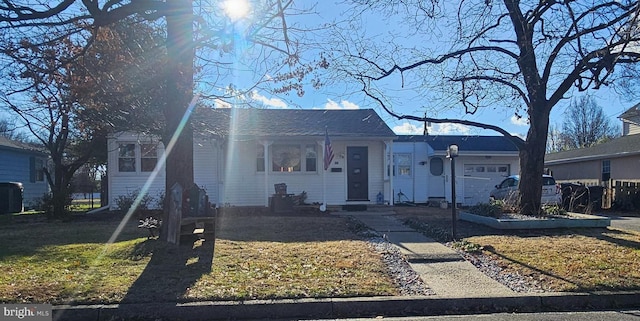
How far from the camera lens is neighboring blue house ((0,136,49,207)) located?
22156 millimetres

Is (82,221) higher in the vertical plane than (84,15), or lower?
lower

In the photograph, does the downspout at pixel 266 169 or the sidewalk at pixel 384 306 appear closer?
the sidewalk at pixel 384 306

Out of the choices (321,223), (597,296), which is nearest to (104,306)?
(597,296)

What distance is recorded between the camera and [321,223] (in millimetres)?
11938

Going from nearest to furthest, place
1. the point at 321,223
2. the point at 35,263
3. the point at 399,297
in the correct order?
the point at 399,297, the point at 35,263, the point at 321,223

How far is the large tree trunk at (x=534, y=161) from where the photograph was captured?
451 inches

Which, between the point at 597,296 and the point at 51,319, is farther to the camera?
the point at 597,296

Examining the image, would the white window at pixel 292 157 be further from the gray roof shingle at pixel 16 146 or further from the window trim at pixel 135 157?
the gray roof shingle at pixel 16 146

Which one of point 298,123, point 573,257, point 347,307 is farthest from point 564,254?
point 298,123

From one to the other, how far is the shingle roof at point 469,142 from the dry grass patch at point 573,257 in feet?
36.8

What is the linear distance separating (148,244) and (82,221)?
20.0ft

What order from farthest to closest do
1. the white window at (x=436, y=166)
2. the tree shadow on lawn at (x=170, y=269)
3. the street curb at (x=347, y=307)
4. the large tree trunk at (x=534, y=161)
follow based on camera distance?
the white window at (x=436, y=166), the large tree trunk at (x=534, y=161), the tree shadow on lawn at (x=170, y=269), the street curb at (x=347, y=307)

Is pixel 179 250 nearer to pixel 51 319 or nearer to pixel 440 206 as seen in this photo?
pixel 51 319

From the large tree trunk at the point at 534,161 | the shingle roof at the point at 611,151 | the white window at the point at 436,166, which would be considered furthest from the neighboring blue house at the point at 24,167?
the shingle roof at the point at 611,151
